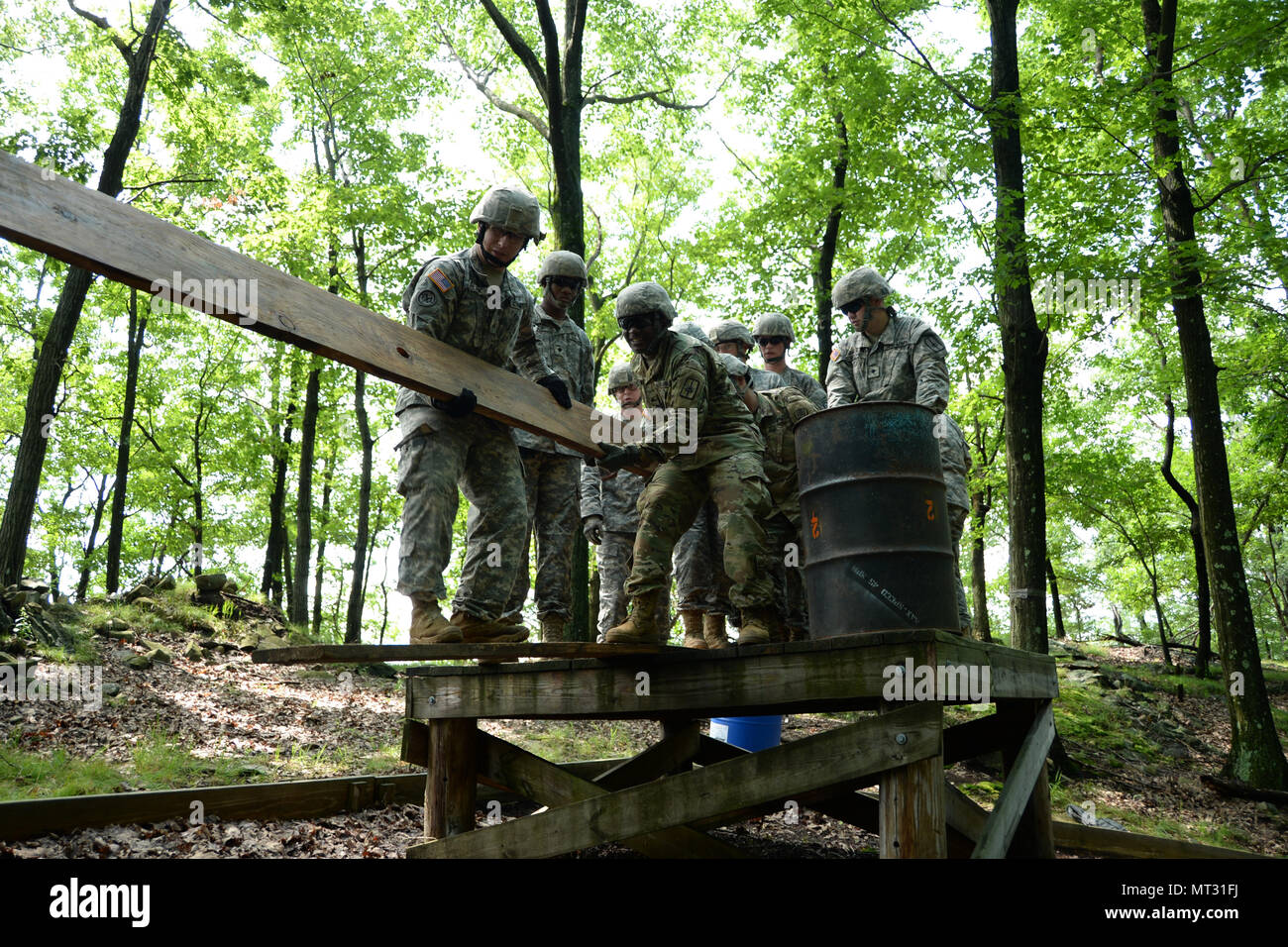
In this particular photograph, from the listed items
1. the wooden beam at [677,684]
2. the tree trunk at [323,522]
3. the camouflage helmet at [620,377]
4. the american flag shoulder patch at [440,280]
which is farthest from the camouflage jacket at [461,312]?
the tree trunk at [323,522]

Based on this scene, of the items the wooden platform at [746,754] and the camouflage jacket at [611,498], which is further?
the camouflage jacket at [611,498]

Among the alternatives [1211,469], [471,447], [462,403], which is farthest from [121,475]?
[1211,469]

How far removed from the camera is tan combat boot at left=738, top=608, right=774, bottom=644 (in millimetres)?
4408

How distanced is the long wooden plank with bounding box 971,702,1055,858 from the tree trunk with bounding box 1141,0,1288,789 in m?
6.27

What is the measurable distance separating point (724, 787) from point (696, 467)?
1617 mm

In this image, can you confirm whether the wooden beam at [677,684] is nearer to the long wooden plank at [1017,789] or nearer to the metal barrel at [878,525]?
the long wooden plank at [1017,789]

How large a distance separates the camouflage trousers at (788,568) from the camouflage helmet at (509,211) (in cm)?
267

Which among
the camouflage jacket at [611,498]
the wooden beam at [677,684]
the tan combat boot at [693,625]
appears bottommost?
the wooden beam at [677,684]

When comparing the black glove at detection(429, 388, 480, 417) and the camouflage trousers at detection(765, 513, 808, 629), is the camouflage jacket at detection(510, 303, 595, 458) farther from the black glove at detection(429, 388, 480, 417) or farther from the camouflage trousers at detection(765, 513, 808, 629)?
the black glove at detection(429, 388, 480, 417)

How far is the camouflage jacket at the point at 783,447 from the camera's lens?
6.01m
